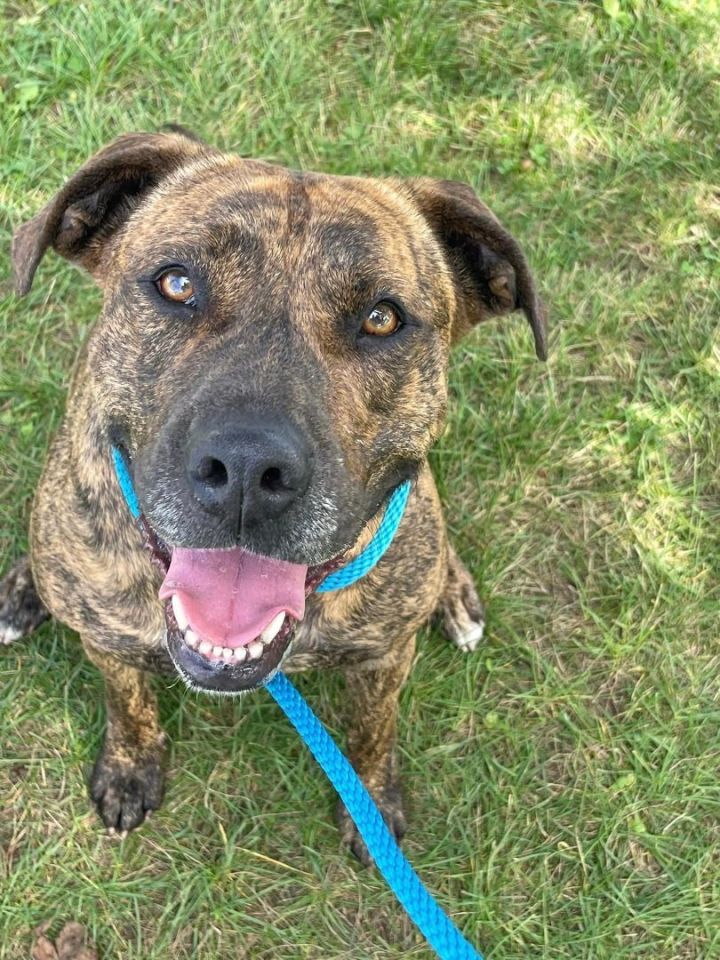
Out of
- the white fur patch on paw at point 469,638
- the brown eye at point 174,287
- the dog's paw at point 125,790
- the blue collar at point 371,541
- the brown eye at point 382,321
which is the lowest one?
the dog's paw at point 125,790

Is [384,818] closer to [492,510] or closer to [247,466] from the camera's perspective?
[492,510]

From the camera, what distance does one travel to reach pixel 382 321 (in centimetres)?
235

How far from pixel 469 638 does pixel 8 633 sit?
5.77 ft

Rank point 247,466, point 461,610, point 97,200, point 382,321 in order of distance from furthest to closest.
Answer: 1. point 461,610
2. point 97,200
3. point 382,321
4. point 247,466

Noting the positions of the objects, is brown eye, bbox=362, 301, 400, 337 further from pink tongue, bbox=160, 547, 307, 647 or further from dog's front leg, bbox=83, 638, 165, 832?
dog's front leg, bbox=83, 638, 165, 832

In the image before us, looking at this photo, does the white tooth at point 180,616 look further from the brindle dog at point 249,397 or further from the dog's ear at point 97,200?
the dog's ear at point 97,200

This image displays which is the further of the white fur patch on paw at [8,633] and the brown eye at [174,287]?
the white fur patch on paw at [8,633]

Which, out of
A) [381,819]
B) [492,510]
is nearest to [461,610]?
[492,510]

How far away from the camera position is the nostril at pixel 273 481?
1.98 meters

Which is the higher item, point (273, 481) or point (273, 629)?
point (273, 481)

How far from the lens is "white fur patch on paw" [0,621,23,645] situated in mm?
3572

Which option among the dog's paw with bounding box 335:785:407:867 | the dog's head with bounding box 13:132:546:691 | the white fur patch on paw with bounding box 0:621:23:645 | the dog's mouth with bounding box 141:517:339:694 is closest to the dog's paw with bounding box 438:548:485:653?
the dog's paw with bounding box 335:785:407:867

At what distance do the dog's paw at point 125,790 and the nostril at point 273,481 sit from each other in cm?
180

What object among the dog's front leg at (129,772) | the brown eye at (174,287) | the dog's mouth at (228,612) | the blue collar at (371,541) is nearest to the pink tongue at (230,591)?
the dog's mouth at (228,612)
